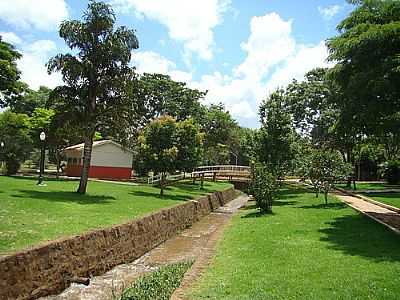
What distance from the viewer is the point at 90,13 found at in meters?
24.2

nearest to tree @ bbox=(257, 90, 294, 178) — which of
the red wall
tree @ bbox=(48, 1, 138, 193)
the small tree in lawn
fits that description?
the small tree in lawn

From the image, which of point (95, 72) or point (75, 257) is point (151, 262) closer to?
point (75, 257)

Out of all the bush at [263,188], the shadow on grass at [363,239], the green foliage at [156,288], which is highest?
the bush at [263,188]

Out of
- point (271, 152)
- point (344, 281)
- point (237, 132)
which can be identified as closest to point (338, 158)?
point (271, 152)

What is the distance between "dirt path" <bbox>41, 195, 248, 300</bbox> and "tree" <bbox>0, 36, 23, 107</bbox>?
17861 millimetres

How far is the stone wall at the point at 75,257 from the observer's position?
30.6 feet

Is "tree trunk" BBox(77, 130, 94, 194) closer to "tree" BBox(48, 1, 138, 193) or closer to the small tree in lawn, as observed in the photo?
A: "tree" BBox(48, 1, 138, 193)

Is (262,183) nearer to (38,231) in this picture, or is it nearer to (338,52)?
(338,52)

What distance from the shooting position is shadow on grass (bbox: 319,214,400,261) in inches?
437

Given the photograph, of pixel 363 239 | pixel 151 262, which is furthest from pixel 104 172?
pixel 363 239

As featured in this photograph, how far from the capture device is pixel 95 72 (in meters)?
24.3

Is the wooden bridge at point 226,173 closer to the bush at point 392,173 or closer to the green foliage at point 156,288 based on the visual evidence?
the bush at point 392,173

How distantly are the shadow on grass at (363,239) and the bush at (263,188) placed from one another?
→ 195 inches

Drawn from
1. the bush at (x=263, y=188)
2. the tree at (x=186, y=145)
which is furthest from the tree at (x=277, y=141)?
the bush at (x=263, y=188)
